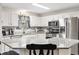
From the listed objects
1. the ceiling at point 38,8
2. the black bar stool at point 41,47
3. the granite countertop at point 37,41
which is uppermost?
the ceiling at point 38,8

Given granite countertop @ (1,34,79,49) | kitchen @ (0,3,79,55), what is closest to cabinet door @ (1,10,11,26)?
kitchen @ (0,3,79,55)

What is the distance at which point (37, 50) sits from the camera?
4.29ft

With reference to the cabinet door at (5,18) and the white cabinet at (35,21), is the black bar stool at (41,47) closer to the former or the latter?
the white cabinet at (35,21)

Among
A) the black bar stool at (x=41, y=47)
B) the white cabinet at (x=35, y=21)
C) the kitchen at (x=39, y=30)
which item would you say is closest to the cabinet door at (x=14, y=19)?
the kitchen at (x=39, y=30)

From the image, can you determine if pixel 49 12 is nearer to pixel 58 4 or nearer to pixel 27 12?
pixel 58 4

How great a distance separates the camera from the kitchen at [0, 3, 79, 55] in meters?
1.28

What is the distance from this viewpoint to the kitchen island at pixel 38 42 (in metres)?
1.28

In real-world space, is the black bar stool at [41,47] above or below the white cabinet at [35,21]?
below

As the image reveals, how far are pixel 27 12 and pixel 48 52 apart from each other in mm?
545

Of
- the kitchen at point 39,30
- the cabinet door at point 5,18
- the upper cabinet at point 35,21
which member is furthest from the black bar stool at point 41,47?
the cabinet door at point 5,18

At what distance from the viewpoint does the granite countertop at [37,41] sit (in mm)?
1288

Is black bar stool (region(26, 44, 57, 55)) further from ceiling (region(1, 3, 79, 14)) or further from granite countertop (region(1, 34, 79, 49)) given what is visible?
ceiling (region(1, 3, 79, 14))

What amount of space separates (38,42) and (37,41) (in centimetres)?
2
